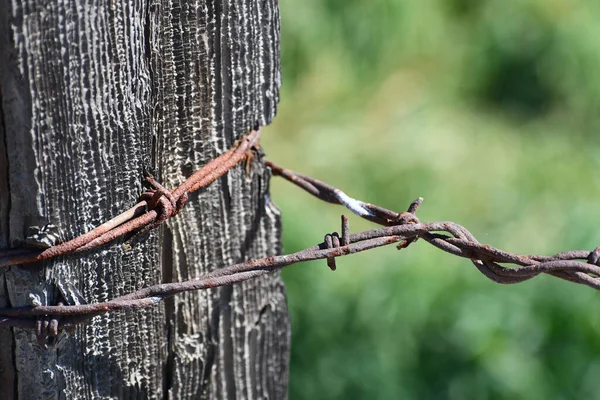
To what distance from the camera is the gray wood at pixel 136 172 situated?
111 cm

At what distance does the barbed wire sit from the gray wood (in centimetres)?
2

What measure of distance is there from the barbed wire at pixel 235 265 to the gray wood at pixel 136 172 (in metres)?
0.02

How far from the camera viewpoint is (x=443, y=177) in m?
4.53

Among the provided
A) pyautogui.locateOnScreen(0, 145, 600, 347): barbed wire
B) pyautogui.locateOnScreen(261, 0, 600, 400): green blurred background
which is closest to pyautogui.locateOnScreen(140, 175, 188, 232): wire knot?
pyautogui.locateOnScreen(0, 145, 600, 347): barbed wire

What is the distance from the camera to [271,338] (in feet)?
5.40

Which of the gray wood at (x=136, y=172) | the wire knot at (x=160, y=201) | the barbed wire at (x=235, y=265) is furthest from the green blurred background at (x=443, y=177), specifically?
the wire knot at (x=160, y=201)

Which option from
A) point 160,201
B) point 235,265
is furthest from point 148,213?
point 235,265

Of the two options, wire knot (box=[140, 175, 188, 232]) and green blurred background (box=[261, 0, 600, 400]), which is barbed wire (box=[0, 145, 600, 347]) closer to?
wire knot (box=[140, 175, 188, 232])

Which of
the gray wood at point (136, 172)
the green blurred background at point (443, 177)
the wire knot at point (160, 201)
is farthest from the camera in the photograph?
the green blurred background at point (443, 177)

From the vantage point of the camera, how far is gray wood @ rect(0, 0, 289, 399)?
1110 mm

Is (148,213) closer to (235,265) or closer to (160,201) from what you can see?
(160,201)

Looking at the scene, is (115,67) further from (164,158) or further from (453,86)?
(453,86)

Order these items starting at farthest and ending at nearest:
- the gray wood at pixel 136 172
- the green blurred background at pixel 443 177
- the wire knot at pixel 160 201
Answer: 1. the green blurred background at pixel 443 177
2. the wire knot at pixel 160 201
3. the gray wood at pixel 136 172

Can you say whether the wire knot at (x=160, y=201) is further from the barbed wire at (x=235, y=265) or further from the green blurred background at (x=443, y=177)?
the green blurred background at (x=443, y=177)
